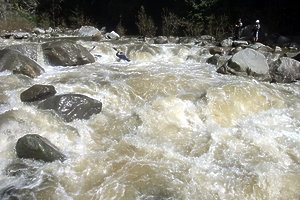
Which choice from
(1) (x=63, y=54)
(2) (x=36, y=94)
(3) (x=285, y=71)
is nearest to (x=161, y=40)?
(1) (x=63, y=54)

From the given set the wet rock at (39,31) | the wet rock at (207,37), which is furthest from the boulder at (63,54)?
the wet rock at (39,31)

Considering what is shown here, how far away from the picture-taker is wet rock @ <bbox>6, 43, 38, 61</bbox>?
9.73 m

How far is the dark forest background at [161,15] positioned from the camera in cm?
1686

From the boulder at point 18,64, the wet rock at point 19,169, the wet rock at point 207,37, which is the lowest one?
the wet rock at point 207,37

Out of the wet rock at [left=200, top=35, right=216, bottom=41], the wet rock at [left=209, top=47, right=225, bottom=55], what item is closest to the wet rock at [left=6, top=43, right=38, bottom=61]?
the wet rock at [left=209, top=47, right=225, bottom=55]

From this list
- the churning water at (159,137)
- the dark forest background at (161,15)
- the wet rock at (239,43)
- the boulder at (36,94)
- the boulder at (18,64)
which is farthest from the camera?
the dark forest background at (161,15)

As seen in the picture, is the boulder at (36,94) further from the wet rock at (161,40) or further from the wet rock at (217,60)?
the wet rock at (161,40)

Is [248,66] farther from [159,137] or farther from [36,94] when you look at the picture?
[36,94]

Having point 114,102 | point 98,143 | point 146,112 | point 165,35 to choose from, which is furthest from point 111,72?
point 165,35

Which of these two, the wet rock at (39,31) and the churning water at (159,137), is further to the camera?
the wet rock at (39,31)

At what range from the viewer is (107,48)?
12008 millimetres

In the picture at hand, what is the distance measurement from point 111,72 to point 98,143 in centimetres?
364

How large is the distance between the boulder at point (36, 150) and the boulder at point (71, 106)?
125 centimetres

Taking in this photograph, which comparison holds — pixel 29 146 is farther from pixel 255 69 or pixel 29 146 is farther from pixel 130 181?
pixel 255 69
